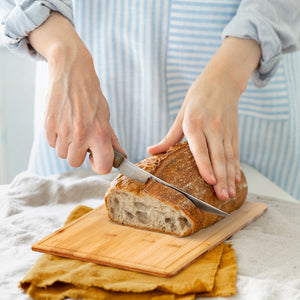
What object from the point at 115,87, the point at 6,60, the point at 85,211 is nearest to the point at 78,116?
the point at 85,211

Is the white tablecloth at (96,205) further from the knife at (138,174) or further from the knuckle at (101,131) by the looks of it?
the knuckle at (101,131)

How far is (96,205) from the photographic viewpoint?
1473 mm

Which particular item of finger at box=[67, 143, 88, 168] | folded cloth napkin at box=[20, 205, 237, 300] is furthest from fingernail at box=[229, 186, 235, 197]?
finger at box=[67, 143, 88, 168]

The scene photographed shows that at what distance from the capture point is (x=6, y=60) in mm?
3047

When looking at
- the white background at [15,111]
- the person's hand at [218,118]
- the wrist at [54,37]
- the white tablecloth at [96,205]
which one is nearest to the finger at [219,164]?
the person's hand at [218,118]

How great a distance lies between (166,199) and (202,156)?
0.18 m

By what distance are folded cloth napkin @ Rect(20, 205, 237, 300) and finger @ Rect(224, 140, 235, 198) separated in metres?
0.30

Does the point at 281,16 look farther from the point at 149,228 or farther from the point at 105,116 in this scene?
the point at 149,228

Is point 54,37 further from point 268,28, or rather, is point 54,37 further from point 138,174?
point 268,28

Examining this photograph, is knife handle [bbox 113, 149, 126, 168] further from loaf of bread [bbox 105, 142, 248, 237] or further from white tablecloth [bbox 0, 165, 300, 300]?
white tablecloth [bbox 0, 165, 300, 300]

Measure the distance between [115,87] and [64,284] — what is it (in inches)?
37.9

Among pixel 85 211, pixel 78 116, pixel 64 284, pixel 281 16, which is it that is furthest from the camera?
pixel 281 16

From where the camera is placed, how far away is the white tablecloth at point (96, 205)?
1.00 m

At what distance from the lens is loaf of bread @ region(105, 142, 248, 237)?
123cm
